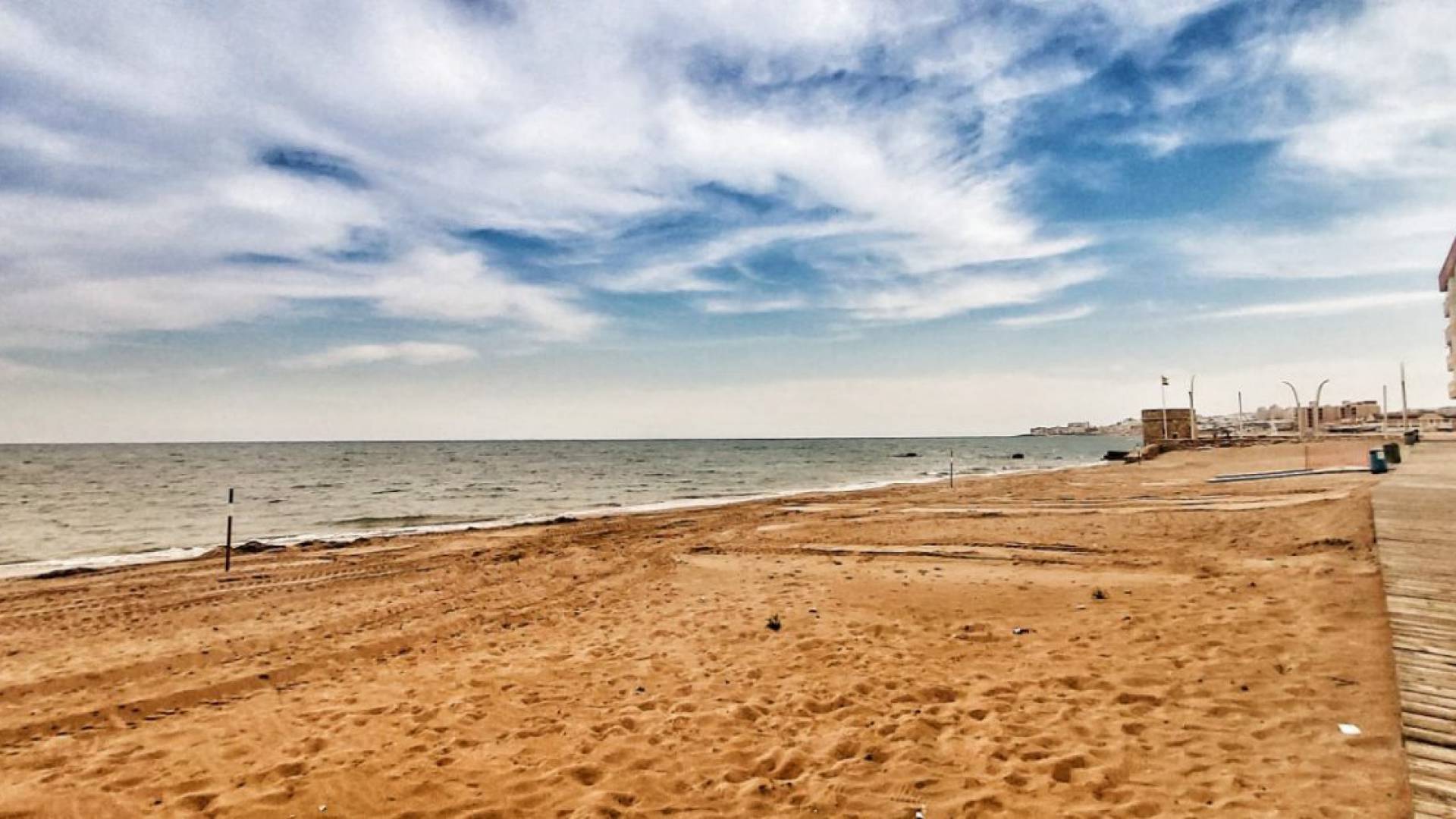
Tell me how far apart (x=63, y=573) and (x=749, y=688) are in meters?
19.1

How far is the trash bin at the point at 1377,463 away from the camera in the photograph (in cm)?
2128

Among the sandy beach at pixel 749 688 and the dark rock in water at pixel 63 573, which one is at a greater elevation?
the sandy beach at pixel 749 688

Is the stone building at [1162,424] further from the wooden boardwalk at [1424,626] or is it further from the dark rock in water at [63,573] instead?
the dark rock in water at [63,573]

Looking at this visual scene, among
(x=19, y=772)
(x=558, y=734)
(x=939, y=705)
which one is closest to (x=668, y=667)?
(x=558, y=734)

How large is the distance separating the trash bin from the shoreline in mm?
19151

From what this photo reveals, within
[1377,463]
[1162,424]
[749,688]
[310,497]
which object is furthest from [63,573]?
[1162,424]

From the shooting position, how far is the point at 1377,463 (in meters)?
21.4

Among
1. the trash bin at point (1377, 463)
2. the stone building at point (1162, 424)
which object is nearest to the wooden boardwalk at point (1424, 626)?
the trash bin at point (1377, 463)

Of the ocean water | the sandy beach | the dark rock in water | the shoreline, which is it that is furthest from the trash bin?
the dark rock in water

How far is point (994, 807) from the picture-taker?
4535 mm

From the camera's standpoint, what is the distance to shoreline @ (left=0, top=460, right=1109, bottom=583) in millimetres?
18281

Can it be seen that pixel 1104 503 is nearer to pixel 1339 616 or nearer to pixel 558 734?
pixel 1339 616

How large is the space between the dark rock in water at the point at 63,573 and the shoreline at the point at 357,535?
18 millimetres

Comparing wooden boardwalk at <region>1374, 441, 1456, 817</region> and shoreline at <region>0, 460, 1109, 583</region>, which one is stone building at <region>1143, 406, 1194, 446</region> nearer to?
shoreline at <region>0, 460, 1109, 583</region>
